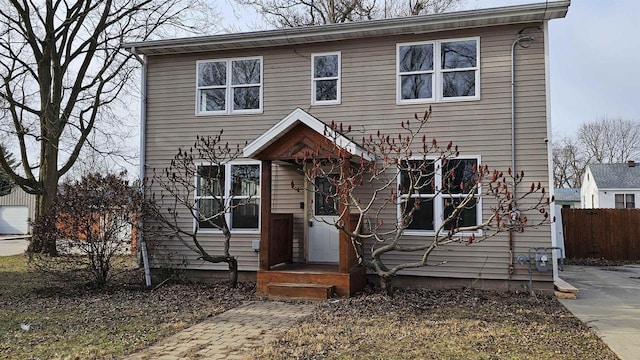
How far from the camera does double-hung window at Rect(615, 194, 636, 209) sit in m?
26.9

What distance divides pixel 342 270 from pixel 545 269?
→ 138 inches

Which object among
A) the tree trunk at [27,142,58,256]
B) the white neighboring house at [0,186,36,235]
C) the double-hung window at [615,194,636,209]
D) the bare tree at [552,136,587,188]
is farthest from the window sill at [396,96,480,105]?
the bare tree at [552,136,587,188]

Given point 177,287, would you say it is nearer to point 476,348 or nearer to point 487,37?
point 476,348

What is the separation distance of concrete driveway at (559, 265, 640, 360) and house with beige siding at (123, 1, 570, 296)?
1036 millimetres

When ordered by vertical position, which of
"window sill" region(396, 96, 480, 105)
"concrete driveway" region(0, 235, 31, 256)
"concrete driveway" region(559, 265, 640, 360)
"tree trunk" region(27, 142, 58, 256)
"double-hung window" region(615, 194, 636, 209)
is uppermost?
"window sill" region(396, 96, 480, 105)

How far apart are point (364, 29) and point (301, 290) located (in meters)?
4.98

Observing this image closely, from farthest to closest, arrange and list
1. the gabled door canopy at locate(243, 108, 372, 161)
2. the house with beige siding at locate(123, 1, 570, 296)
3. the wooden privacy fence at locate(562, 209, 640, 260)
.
Answer: 1. the wooden privacy fence at locate(562, 209, 640, 260)
2. the house with beige siding at locate(123, 1, 570, 296)
3. the gabled door canopy at locate(243, 108, 372, 161)

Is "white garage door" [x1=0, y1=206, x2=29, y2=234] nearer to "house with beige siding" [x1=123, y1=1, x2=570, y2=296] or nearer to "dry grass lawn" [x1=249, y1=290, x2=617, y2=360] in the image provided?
"house with beige siding" [x1=123, y1=1, x2=570, y2=296]

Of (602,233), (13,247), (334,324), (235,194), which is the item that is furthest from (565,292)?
(13,247)

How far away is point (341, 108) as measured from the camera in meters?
9.50

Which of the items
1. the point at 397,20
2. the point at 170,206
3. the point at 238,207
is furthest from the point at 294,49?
the point at 170,206

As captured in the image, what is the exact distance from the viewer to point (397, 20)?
8.85m

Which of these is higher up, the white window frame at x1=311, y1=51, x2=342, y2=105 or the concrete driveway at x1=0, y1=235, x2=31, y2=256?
the white window frame at x1=311, y1=51, x2=342, y2=105

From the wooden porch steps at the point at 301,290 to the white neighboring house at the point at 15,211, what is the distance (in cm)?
3028
